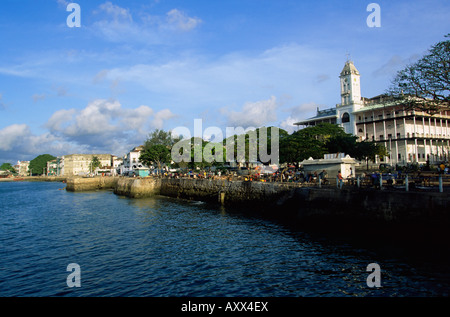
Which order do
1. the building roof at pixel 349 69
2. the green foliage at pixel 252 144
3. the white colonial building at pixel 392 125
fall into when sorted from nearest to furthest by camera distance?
the green foliage at pixel 252 144
the white colonial building at pixel 392 125
the building roof at pixel 349 69

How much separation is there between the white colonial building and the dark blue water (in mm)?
64497

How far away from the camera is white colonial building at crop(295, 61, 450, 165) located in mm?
75375

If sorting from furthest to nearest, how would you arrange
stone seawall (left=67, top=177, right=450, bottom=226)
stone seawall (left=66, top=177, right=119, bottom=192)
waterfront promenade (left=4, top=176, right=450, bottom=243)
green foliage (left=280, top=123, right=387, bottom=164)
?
stone seawall (left=66, top=177, right=119, bottom=192)
green foliage (left=280, top=123, right=387, bottom=164)
stone seawall (left=67, top=177, right=450, bottom=226)
waterfront promenade (left=4, top=176, right=450, bottom=243)

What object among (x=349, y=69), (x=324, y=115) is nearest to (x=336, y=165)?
(x=349, y=69)

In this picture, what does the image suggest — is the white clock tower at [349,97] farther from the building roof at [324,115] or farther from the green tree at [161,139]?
the green tree at [161,139]

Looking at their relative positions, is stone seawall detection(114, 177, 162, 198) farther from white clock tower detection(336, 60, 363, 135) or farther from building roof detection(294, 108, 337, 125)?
building roof detection(294, 108, 337, 125)

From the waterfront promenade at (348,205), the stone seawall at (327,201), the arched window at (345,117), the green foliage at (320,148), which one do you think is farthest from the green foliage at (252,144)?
the waterfront promenade at (348,205)

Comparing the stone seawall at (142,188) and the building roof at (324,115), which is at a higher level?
the building roof at (324,115)

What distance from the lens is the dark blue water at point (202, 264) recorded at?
39.0 feet

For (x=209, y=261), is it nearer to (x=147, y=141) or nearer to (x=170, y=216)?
(x=170, y=216)

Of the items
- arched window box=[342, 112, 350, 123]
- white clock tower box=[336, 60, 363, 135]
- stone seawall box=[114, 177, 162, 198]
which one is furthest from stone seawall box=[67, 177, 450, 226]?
arched window box=[342, 112, 350, 123]

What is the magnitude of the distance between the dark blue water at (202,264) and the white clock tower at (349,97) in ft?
232

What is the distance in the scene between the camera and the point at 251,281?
1270 centimetres

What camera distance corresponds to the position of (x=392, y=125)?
79000 mm
